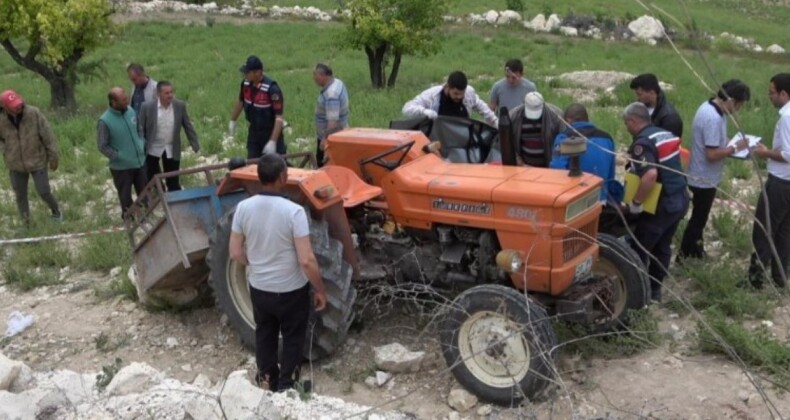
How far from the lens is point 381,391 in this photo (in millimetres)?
5062

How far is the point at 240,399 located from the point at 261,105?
15.5 ft

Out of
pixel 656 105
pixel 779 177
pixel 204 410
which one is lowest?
pixel 204 410

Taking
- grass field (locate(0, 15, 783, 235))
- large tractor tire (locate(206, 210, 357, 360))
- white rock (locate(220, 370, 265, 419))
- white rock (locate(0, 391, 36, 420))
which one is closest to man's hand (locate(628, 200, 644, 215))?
large tractor tire (locate(206, 210, 357, 360))

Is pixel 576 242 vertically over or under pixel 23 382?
over

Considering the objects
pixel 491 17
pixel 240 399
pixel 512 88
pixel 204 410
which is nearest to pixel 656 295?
pixel 512 88

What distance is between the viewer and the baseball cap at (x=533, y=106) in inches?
241

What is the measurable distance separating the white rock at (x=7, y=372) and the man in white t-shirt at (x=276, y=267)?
1.33 meters

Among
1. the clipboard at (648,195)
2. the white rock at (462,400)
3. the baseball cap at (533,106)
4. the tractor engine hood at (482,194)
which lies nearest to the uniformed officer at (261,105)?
the baseball cap at (533,106)

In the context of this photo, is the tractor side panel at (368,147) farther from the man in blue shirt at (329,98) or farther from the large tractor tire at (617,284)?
the man in blue shirt at (329,98)

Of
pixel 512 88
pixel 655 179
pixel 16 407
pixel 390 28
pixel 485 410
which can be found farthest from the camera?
pixel 390 28

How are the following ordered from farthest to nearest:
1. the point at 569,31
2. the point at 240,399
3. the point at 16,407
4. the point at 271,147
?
the point at 569,31
the point at 271,147
the point at 16,407
the point at 240,399

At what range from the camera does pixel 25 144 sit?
27.1 ft

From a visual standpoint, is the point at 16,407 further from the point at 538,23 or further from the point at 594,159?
the point at 538,23

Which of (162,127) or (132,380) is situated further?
(162,127)
